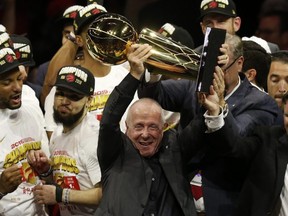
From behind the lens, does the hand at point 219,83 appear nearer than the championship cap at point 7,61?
Yes

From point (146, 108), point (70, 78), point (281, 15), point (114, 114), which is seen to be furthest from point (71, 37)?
point (281, 15)

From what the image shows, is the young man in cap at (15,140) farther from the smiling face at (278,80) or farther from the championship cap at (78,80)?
the smiling face at (278,80)

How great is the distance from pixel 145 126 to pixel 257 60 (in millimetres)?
1270

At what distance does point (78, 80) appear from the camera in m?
4.88

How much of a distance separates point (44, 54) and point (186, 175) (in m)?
2.83

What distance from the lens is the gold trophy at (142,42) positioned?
163 inches

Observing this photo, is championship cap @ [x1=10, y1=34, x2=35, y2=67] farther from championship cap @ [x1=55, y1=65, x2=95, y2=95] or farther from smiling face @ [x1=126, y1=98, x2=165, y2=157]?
smiling face @ [x1=126, y1=98, x2=165, y2=157]

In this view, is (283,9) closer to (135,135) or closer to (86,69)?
(86,69)

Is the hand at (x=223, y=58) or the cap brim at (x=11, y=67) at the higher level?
the hand at (x=223, y=58)

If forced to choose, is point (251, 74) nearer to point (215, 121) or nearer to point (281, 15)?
point (215, 121)

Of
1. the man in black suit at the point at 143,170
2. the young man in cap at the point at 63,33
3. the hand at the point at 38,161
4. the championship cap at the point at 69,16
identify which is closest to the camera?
the man in black suit at the point at 143,170

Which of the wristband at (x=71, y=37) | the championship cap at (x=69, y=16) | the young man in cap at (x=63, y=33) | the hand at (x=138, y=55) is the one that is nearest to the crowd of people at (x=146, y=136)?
the hand at (x=138, y=55)

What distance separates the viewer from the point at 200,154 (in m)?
4.40

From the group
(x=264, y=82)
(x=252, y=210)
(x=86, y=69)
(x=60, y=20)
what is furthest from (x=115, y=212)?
(x=60, y=20)
